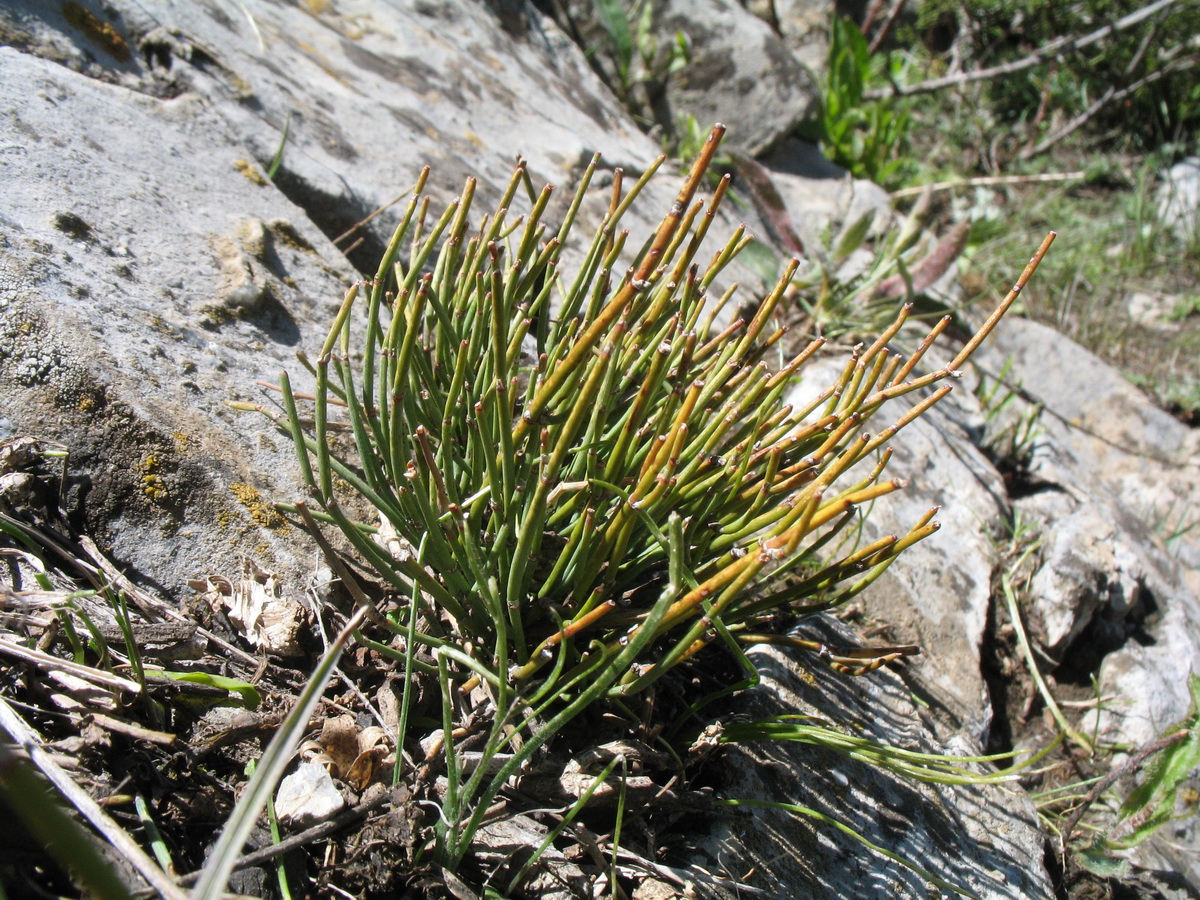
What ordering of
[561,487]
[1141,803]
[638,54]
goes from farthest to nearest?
[638,54] < [1141,803] < [561,487]

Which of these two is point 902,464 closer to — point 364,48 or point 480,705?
point 480,705

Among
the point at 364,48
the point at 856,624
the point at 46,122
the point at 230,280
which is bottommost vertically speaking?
the point at 856,624

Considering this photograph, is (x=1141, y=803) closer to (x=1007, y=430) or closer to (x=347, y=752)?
(x=1007, y=430)

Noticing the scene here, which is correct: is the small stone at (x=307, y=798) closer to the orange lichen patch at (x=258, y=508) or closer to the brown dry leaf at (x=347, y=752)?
the brown dry leaf at (x=347, y=752)

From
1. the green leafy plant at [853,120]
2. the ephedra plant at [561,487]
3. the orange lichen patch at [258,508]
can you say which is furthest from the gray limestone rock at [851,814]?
the green leafy plant at [853,120]

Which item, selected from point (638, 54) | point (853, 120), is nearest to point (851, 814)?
point (638, 54)

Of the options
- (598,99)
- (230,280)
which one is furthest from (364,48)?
(230,280)
